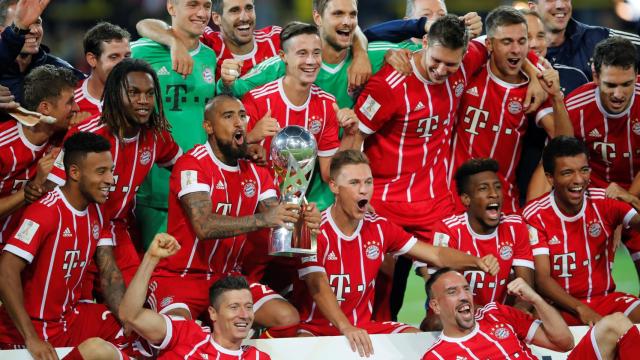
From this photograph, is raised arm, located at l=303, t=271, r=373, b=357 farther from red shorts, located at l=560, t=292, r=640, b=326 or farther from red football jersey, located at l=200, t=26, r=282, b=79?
red football jersey, located at l=200, t=26, r=282, b=79

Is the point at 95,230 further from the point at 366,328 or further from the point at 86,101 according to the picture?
the point at 366,328

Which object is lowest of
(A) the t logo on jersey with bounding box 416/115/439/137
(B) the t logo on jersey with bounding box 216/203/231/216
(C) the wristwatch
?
(B) the t logo on jersey with bounding box 216/203/231/216

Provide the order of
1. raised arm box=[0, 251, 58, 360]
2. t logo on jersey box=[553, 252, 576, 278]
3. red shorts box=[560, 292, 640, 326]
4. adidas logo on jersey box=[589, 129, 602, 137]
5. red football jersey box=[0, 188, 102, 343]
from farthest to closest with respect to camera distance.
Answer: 1. adidas logo on jersey box=[589, 129, 602, 137]
2. t logo on jersey box=[553, 252, 576, 278]
3. red shorts box=[560, 292, 640, 326]
4. red football jersey box=[0, 188, 102, 343]
5. raised arm box=[0, 251, 58, 360]

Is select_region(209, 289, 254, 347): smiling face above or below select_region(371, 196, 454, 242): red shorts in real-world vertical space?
below

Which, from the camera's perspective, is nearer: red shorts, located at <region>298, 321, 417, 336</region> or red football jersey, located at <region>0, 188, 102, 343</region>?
red football jersey, located at <region>0, 188, 102, 343</region>

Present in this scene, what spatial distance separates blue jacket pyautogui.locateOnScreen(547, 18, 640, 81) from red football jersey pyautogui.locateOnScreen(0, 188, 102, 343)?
11.7 ft

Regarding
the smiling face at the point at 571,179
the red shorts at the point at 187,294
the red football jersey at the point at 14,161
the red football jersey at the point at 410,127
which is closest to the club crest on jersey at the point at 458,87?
the red football jersey at the point at 410,127

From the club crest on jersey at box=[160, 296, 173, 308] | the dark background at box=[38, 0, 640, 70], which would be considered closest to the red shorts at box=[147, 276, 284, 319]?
the club crest on jersey at box=[160, 296, 173, 308]

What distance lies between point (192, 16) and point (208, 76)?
0.38 metres

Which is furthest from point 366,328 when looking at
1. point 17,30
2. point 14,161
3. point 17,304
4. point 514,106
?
point 17,30

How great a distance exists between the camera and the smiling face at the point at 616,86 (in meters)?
6.85

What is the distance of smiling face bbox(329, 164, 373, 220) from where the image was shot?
6.16 m

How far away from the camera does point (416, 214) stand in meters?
6.83

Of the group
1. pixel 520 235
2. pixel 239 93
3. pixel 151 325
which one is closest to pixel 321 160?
pixel 239 93
